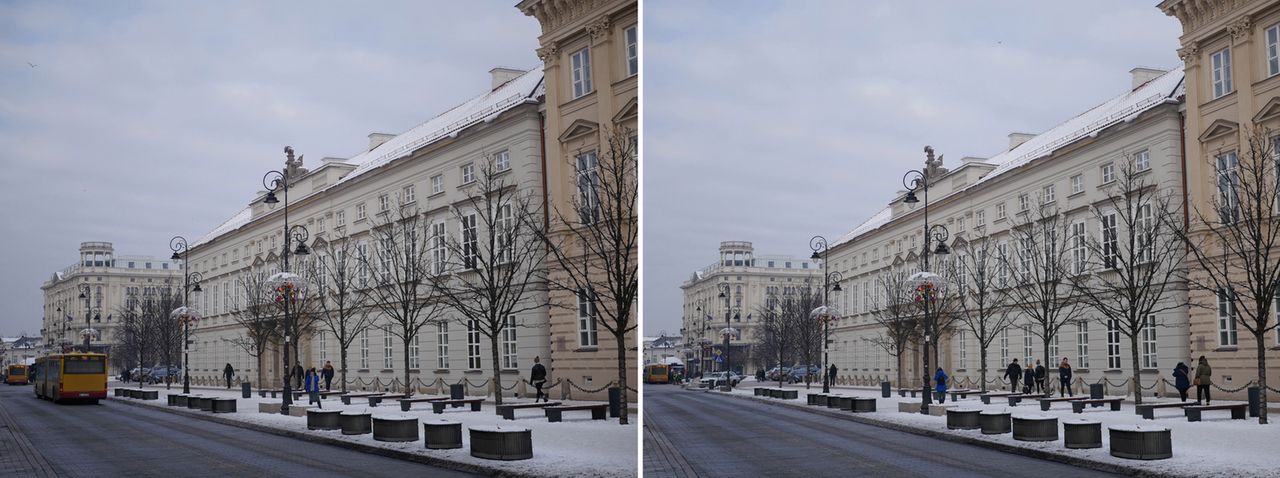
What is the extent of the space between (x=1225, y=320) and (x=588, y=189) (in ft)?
41.8

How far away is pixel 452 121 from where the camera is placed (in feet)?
57.3

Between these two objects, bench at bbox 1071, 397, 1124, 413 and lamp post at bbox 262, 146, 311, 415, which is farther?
bench at bbox 1071, 397, 1124, 413

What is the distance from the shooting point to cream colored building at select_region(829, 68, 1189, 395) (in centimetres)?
2067

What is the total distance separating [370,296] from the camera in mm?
18156

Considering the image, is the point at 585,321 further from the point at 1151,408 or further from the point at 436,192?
the point at 1151,408

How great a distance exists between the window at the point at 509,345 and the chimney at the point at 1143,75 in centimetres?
1124

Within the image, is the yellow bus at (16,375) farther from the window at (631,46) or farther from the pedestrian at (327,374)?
the window at (631,46)

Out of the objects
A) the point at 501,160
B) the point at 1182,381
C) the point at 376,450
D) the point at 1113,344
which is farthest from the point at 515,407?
the point at 1113,344

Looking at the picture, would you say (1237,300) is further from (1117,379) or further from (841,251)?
(841,251)

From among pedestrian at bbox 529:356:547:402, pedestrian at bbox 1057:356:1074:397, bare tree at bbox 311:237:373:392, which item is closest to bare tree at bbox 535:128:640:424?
pedestrian at bbox 529:356:547:402

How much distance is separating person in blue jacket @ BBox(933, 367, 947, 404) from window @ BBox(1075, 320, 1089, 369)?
297cm

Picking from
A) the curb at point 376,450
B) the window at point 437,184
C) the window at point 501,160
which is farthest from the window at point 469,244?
the curb at point 376,450

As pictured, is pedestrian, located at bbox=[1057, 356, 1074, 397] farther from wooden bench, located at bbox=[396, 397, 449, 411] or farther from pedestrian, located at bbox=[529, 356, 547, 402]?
wooden bench, located at bbox=[396, 397, 449, 411]

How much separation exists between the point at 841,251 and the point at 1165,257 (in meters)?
7.91
